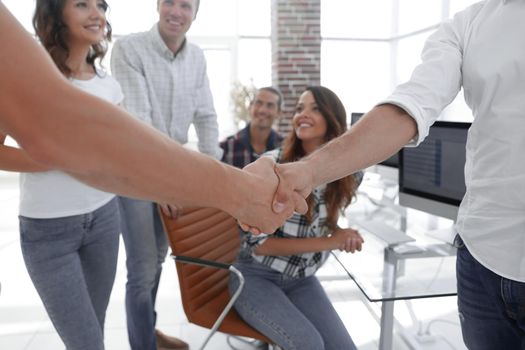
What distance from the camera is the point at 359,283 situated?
4.89 feet

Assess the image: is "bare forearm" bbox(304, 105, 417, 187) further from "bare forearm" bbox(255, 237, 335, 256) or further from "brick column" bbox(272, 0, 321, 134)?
"brick column" bbox(272, 0, 321, 134)

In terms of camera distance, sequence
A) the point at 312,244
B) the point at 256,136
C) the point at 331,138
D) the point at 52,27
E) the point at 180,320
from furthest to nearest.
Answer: the point at 256,136, the point at 180,320, the point at 331,138, the point at 312,244, the point at 52,27

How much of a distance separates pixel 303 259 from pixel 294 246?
9cm

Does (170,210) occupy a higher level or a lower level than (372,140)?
lower

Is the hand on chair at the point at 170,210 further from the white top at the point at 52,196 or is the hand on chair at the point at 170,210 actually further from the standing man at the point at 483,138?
the standing man at the point at 483,138

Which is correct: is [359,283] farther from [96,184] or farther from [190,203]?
[96,184]

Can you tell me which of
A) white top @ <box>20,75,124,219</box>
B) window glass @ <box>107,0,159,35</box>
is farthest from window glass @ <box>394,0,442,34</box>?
white top @ <box>20,75,124,219</box>

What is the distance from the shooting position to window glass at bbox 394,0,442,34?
17.6ft

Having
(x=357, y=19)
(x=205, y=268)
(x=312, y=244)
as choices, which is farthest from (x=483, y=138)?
(x=357, y=19)

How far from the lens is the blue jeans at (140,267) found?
6.70 ft

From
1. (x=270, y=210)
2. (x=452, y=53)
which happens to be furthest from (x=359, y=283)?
(x=452, y=53)

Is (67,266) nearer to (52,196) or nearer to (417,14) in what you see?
(52,196)

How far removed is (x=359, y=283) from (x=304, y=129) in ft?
2.62

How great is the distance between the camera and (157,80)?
7.09 feet
